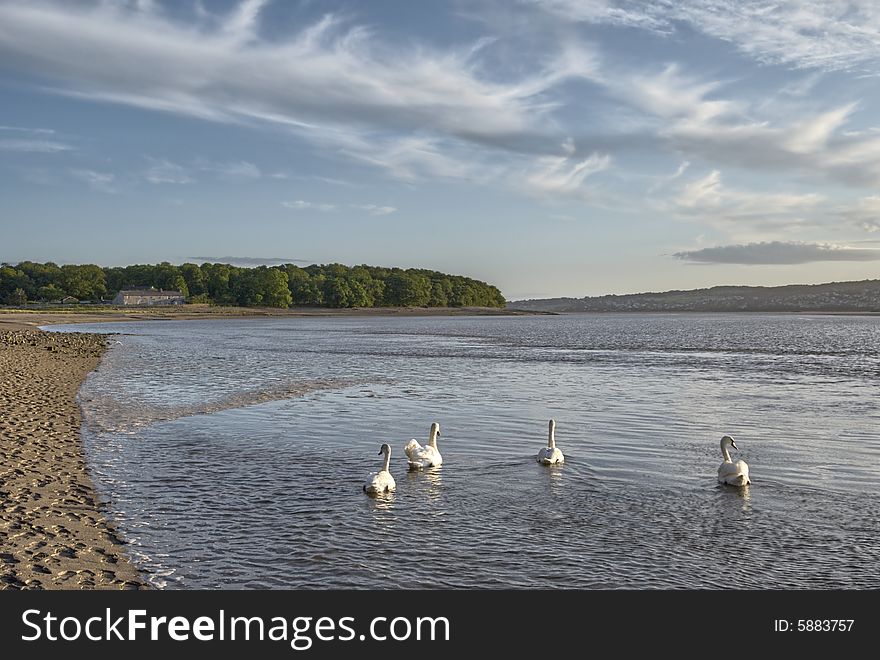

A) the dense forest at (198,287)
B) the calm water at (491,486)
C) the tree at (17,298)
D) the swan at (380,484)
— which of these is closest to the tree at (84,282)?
the dense forest at (198,287)

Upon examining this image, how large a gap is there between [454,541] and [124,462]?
7.51m

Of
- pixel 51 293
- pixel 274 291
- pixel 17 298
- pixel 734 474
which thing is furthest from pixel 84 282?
pixel 734 474

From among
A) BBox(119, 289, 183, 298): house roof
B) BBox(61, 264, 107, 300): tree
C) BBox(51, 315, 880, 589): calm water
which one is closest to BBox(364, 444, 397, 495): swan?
BBox(51, 315, 880, 589): calm water

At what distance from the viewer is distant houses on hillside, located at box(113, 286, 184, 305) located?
169 metres

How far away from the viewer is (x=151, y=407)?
2275cm

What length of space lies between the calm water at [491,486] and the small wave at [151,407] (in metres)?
0.08

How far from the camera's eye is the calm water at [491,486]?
30.4 feet

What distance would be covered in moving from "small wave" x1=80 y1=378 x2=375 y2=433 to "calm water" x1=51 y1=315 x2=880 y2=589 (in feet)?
0.25

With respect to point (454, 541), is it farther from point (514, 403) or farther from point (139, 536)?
point (514, 403)

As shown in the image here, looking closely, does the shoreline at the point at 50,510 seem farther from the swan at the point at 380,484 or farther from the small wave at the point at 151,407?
the swan at the point at 380,484

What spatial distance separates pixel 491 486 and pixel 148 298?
16950cm

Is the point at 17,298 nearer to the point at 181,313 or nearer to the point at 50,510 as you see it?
the point at 181,313

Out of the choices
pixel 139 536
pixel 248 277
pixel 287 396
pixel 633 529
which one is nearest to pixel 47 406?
pixel 287 396

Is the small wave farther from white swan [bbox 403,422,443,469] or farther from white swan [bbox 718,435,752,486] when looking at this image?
white swan [bbox 718,435,752,486]
